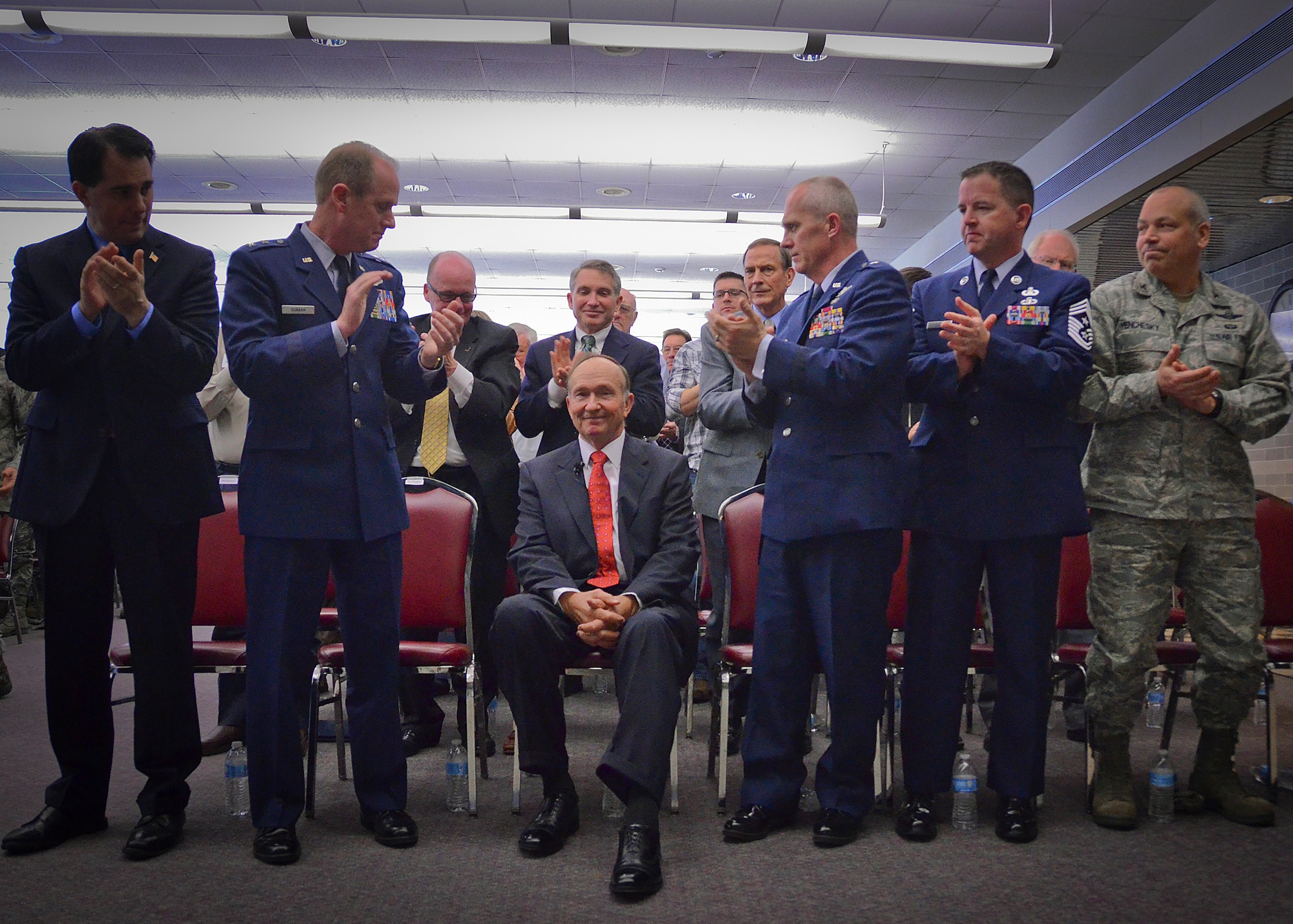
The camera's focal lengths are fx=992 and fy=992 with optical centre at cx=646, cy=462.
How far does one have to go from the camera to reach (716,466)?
11.7 ft

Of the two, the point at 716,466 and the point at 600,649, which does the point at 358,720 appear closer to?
the point at 600,649

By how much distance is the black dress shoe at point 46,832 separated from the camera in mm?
2252

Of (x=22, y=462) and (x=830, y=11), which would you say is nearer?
(x=22, y=462)

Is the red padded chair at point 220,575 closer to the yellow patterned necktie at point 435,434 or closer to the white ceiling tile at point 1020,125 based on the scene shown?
the yellow patterned necktie at point 435,434

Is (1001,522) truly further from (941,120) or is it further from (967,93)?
(941,120)

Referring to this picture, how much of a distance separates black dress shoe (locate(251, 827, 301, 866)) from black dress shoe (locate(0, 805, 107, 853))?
455mm

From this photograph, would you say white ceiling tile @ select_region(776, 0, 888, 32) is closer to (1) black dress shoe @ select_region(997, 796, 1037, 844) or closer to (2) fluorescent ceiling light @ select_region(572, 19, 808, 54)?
(2) fluorescent ceiling light @ select_region(572, 19, 808, 54)

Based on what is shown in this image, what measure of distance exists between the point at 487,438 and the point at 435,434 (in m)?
0.19

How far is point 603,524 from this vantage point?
9.21 ft

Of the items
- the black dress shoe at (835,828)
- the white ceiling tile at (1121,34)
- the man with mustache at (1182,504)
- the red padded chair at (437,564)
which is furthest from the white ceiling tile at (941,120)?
the black dress shoe at (835,828)

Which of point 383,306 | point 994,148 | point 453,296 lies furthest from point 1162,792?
point 994,148

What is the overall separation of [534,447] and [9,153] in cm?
709

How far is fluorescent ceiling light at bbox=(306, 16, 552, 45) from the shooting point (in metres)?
5.54

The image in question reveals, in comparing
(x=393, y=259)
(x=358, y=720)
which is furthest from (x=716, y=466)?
(x=393, y=259)
